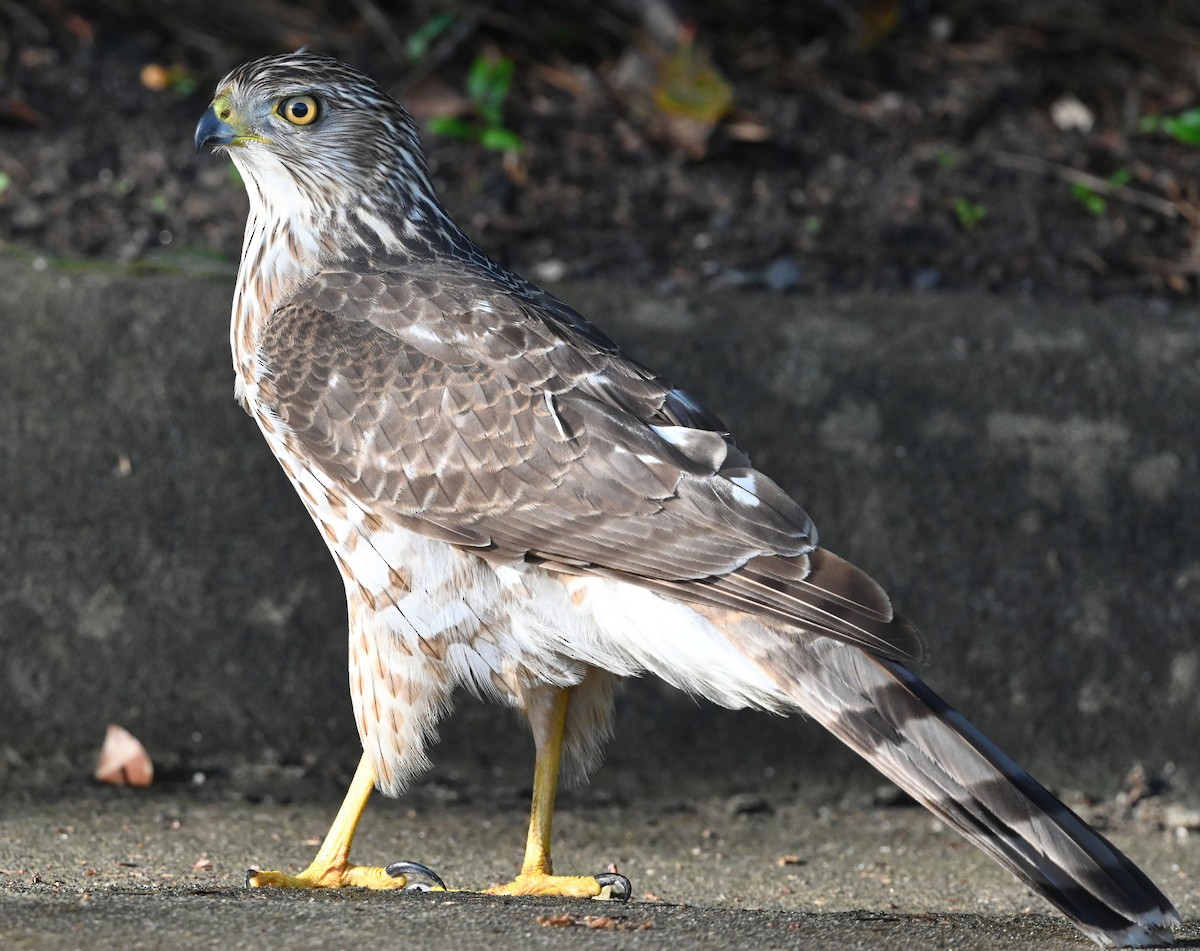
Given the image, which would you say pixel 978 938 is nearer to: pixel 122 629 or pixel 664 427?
pixel 664 427

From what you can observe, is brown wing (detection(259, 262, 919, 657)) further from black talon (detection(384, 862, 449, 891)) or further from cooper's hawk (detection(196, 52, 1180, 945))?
black talon (detection(384, 862, 449, 891))

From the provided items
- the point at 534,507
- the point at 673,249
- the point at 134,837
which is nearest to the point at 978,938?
the point at 534,507

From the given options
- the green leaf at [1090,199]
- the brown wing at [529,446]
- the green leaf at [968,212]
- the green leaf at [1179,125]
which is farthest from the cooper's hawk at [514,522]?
the green leaf at [1179,125]

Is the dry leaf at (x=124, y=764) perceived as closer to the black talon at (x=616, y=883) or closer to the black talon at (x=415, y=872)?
the black talon at (x=415, y=872)

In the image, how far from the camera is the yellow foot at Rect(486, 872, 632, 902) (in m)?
4.08

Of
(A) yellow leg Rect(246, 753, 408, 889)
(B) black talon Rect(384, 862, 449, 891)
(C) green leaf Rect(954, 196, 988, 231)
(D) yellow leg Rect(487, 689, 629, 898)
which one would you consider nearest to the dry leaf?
(A) yellow leg Rect(246, 753, 408, 889)

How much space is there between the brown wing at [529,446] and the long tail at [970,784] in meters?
0.18

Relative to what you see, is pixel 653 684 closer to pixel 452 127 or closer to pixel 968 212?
pixel 968 212

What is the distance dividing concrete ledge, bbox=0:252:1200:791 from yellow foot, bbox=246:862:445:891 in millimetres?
1405

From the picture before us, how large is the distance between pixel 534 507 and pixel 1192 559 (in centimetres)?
305

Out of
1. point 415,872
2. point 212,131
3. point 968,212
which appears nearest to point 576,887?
point 415,872

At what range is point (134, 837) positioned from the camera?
4688 mm

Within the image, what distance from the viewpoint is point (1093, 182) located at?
745 centimetres

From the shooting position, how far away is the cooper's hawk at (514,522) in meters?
3.64
